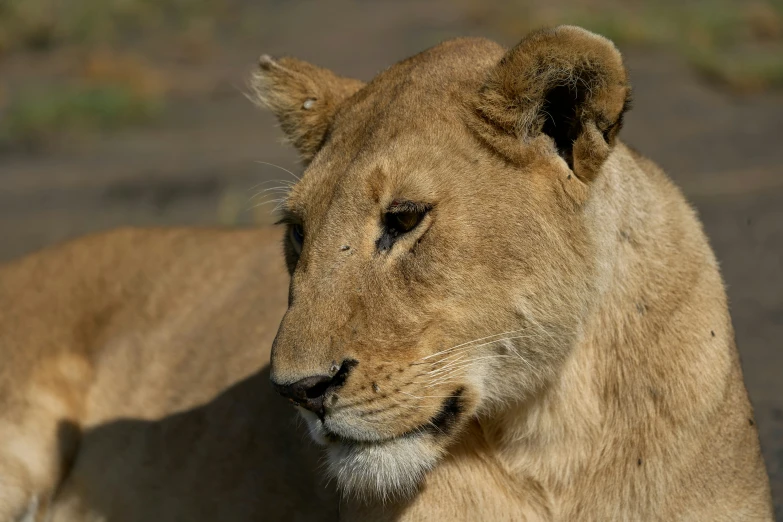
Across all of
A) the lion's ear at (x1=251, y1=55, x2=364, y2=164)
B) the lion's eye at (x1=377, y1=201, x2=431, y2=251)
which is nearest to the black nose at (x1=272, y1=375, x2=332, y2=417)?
the lion's eye at (x1=377, y1=201, x2=431, y2=251)

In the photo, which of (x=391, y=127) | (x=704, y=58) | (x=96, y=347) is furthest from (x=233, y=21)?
(x=391, y=127)

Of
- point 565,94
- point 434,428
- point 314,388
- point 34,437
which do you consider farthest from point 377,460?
point 34,437

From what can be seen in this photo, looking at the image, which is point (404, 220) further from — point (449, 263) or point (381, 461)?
point (381, 461)

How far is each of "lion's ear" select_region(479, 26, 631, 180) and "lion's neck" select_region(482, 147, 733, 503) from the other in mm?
188

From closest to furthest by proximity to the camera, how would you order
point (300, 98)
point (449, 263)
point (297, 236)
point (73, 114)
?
point (449, 263), point (297, 236), point (300, 98), point (73, 114)

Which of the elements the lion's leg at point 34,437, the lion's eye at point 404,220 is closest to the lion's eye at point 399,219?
the lion's eye at point 404,220

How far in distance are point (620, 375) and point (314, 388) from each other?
878mm

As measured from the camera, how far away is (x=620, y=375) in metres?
3.04

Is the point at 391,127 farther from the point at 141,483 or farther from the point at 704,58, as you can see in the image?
the point at 704,58

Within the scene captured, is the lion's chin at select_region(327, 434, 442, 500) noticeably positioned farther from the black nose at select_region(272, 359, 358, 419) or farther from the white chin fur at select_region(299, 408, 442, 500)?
the black nose at select_region(272, 359, 358, 419)

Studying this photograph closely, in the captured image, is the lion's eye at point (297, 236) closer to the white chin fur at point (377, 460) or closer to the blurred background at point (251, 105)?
the white chin fur at point (377, 460)

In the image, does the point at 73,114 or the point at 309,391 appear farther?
the point at 73,114

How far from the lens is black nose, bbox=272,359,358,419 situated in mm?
2641

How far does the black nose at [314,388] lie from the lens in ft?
8.66
